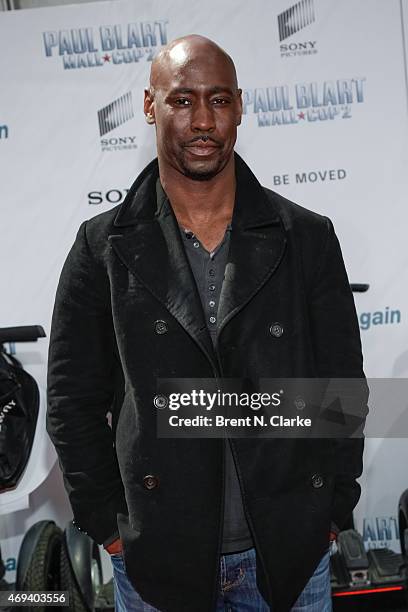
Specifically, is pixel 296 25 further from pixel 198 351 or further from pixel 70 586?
pixel 70 586

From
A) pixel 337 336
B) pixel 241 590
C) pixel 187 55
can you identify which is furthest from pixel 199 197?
pixel 241 590

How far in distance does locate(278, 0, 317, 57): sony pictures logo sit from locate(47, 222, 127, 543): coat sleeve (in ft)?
6.01

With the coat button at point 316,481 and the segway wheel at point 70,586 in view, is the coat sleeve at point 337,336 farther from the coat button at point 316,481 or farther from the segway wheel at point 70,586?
the segway wheel at point 70,586

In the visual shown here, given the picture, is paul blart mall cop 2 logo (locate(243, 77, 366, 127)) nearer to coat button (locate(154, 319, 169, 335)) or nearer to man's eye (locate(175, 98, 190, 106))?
man's eye (locate(175, 98, 190, 106))

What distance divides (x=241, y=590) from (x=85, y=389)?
0.60m

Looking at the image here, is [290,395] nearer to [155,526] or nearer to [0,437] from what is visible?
[155,526]

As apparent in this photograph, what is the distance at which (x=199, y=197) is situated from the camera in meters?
1.78

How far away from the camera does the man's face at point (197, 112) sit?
5.58ft

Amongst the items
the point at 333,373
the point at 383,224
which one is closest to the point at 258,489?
the point at 333,373

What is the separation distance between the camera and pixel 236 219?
1758 mm

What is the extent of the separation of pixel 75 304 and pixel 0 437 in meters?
1.17

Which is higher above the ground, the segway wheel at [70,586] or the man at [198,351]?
the man at [198,351]

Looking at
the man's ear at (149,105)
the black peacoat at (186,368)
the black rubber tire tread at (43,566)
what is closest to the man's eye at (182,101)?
the man's ear at (149,105)

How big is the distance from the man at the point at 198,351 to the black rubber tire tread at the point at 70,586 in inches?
48.0
